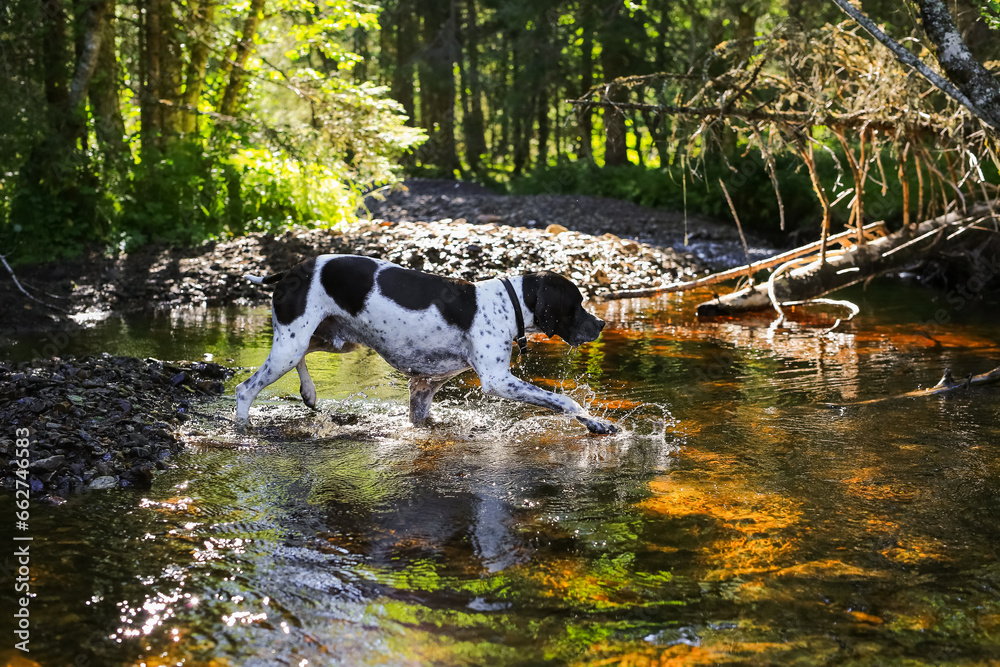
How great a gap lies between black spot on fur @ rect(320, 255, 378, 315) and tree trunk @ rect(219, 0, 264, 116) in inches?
471

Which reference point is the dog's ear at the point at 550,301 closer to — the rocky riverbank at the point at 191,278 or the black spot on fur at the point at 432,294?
the black spot on fur at the point at 432,294

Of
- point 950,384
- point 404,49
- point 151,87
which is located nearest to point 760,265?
point 950,384

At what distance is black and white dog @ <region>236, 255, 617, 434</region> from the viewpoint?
6035mm

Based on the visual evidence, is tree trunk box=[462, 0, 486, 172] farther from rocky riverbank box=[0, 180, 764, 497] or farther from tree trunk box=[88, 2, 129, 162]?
tree trunk box=[88, 2, 129, 162]

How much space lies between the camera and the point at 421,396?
6.53 metres

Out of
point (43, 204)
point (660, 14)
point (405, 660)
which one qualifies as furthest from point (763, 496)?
point (660, 14)

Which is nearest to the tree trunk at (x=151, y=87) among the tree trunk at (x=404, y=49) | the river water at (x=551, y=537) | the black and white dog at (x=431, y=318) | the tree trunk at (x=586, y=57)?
the river water at (x=551, y=537)

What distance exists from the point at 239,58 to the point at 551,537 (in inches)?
637

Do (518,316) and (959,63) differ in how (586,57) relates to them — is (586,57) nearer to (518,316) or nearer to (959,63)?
(959,63)

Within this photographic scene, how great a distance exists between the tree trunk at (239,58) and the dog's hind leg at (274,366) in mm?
11994

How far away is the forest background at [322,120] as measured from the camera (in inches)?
352

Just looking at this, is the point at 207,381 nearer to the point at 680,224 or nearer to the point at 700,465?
the point at 700,465

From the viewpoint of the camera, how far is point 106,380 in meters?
6.96

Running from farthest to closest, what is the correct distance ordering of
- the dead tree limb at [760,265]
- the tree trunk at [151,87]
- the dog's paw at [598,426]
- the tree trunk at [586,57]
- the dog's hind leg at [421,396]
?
the tree trunk at [586,57] → the tree trunk at [151,87] → the dead tree limb at [760,265] → the dog's hind leg at [421,396] → the dog's paw at [598,426]
